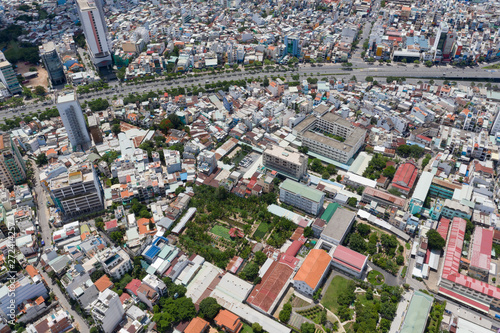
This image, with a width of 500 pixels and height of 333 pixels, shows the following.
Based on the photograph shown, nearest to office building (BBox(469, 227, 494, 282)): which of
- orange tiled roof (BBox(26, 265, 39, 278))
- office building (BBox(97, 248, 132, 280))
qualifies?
office building (BBox(97, 248, 132, 280))

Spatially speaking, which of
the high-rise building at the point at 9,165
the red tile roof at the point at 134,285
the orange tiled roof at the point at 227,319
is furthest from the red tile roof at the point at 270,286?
the high-rise building at the point at 9,165

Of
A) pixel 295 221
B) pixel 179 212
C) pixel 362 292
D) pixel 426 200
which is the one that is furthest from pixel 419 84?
pixel 179 212

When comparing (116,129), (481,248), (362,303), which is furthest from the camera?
(116,129)

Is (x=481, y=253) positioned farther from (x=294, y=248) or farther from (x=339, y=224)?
(x=294, y=248)

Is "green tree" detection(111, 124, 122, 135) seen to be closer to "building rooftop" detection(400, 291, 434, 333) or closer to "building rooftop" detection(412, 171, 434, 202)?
"building rooftop" detection(412, 171, 434, 202)

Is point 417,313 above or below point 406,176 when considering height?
below

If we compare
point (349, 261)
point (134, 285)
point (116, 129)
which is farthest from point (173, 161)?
point (349, 261)

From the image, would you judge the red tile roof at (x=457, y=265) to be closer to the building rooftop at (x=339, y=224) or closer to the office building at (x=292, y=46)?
the building rooftop at (x=339, y=224)
